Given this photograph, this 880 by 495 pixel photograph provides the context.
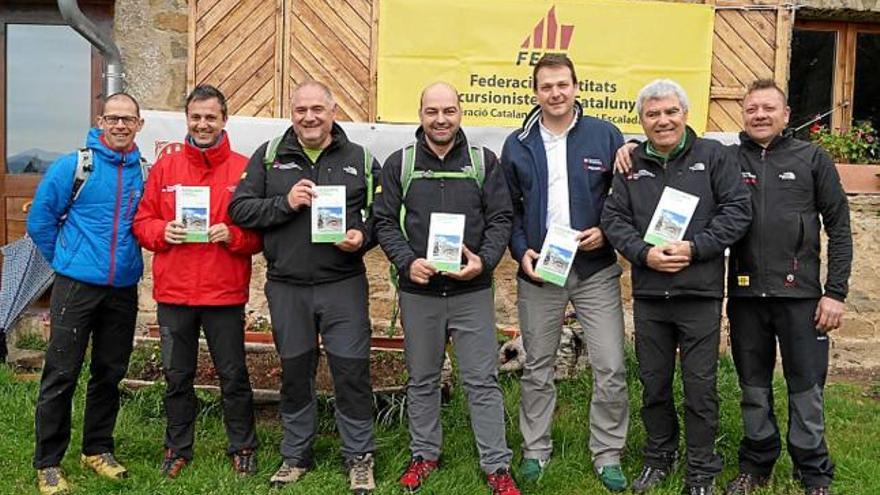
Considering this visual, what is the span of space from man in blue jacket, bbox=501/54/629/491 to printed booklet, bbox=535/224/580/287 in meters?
0.08

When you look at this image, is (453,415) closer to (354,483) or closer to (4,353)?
(354,483)

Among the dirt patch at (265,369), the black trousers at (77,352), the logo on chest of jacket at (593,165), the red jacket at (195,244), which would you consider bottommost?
the dirt patch at (265,369)

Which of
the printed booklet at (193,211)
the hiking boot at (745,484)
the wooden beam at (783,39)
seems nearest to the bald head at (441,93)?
the printed booklet at (193,211)

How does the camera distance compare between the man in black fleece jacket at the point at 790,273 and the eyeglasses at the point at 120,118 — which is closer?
the man in black fleece jacket at the point at 790,273

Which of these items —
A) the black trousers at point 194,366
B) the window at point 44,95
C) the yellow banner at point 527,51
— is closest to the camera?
the black trousers at point 194,366

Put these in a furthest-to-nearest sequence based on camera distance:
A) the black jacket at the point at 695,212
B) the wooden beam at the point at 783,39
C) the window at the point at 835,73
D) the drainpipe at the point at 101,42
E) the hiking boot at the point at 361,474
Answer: the window at the point at 835,73
the wooden beam at the point at 783,39
the drainpipe at the point at 101,42
the hiking boot at the point at 361,474
the black jacket at the point at 695,212

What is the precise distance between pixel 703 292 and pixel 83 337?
9.71ft

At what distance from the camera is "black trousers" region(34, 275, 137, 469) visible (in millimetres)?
4035

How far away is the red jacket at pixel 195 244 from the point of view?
4.10 metres

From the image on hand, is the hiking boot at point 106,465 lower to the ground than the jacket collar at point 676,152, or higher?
lower

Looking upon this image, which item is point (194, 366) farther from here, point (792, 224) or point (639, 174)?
point (792, 224)

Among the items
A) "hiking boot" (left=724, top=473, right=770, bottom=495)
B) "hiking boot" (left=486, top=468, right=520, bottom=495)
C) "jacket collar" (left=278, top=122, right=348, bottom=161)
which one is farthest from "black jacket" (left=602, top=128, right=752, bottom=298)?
"jacket collar" (left=278, top=122, right=348, bottom=161)

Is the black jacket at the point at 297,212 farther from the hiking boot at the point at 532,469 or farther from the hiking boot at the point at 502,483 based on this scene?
the hiking boot at the point at 532,469

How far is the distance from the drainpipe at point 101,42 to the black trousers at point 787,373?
4.85 meters
